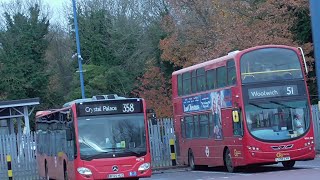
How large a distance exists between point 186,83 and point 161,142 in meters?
4.47

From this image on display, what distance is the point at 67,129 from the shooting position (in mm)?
22578

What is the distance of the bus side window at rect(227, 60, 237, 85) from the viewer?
2500cm

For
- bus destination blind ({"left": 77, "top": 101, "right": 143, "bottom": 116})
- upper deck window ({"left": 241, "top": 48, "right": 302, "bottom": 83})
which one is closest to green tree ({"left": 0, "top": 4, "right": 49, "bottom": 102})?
upper deck window ({"left": 241, "top": 48, "right": 302, "bottom": 83})

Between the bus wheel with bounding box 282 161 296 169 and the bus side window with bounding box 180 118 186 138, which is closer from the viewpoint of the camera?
the bus wheel with bounding box 282 161 296 169

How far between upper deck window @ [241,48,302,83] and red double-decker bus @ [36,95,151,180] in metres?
4.47

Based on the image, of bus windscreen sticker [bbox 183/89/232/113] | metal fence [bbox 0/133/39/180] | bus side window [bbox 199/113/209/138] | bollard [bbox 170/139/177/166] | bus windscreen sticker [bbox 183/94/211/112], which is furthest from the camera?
bollard [bbox 170/139/177/166]

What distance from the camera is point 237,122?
25.1m

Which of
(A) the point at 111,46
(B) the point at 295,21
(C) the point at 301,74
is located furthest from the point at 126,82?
(C) the point at 301,74

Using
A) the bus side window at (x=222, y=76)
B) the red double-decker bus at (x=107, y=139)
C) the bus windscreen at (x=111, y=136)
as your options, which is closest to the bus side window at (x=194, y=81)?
the bus side window at (x=222, y=76)

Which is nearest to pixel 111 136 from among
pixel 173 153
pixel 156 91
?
pixel 173 153

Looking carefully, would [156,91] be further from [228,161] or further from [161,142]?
[228,161]

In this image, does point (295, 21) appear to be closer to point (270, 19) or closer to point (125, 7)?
point (270, 19)

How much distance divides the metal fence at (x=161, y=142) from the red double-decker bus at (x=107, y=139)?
441 inches

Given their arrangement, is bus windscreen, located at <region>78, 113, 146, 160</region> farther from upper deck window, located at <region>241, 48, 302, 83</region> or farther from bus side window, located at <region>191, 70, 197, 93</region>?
bus side window, located at <region>191, 70, 197, 93</region>
